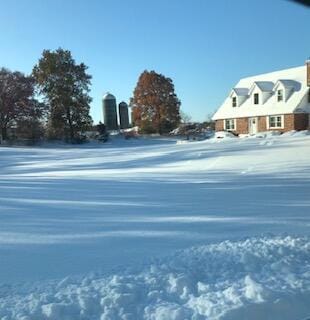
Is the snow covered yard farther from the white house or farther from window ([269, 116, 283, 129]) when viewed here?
window ([269, 116, 283, 129])

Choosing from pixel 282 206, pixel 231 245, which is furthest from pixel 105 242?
pixel 282 206

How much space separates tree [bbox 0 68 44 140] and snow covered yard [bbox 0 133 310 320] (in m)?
36.3

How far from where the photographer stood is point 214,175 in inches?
542

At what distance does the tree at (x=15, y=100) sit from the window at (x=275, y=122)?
Result: 22.8m

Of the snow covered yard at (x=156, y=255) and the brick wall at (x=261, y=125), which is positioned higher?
the brick wall at (x=261, y=125)

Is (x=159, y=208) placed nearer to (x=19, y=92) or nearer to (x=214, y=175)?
(x=214, y=175)

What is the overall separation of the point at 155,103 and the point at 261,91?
15717 mm

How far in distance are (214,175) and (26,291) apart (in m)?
9.98

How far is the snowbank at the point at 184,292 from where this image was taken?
3915 millimetres

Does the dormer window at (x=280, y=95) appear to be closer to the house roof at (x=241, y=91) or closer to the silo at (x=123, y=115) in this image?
the house roof at (x=241, y=91)

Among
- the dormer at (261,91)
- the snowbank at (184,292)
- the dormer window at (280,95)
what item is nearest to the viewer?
the snowbank at (184,292)

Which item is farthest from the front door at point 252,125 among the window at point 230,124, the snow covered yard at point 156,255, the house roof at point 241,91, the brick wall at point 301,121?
the snow covered yard at point 156,255

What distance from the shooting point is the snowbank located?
12.8ft

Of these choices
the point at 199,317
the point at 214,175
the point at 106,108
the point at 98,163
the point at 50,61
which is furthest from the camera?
the point at 106,108
